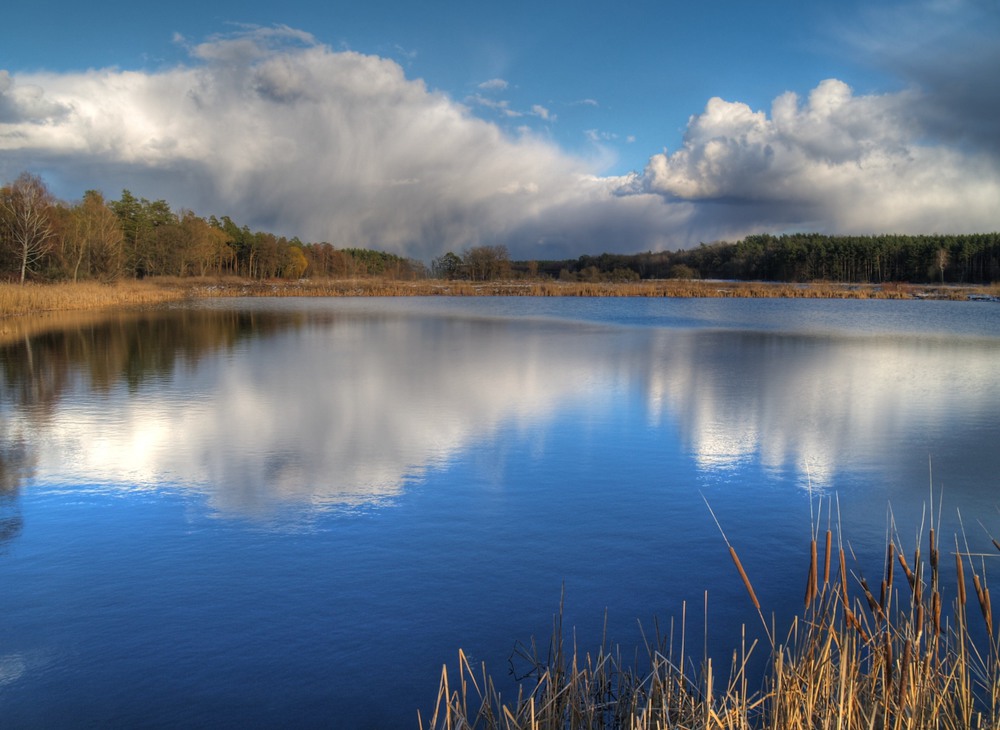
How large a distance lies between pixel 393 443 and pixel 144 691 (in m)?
4.24

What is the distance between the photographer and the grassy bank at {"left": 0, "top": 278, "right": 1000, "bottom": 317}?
27.2 meters

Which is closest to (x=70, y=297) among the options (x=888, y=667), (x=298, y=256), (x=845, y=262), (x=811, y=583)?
(x=811, y=583)

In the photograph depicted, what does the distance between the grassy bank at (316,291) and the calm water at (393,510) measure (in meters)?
17.0

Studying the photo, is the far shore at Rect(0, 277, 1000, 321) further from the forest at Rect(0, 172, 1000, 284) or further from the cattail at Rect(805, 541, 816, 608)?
the cattail at Rect(805, 541, 816, 608)

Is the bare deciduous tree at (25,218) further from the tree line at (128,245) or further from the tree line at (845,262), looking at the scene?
the tree line at (845,262)

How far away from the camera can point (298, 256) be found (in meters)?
82.8

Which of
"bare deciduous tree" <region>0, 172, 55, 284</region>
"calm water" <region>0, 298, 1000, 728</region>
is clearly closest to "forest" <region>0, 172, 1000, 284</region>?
"bare deciduous tree" <region>0, 172, 55, 284</region>

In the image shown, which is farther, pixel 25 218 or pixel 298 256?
pixel 298 256

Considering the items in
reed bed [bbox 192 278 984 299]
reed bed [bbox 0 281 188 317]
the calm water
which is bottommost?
the calm water

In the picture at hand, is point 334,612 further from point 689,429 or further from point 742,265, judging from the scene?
point 742,265

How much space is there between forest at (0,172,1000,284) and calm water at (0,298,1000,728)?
28.4 meters

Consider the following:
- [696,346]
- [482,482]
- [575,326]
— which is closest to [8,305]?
[575,326]

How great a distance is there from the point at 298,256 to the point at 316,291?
3440 cm

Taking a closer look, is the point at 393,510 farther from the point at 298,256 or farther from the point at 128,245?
the point at 298,256
